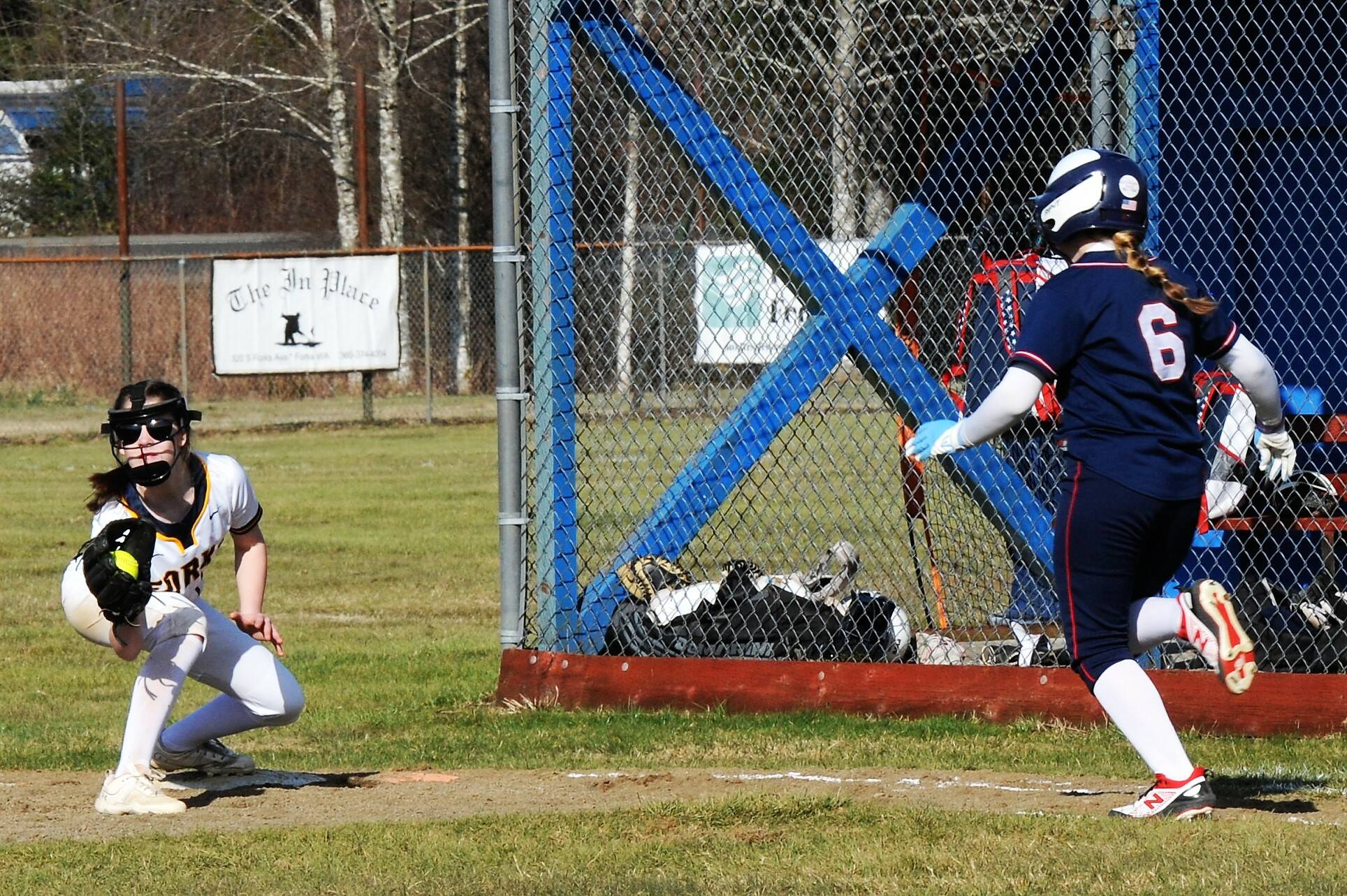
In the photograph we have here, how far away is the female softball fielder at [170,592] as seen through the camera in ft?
18.8

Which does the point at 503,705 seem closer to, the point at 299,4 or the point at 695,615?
the point at 695,615

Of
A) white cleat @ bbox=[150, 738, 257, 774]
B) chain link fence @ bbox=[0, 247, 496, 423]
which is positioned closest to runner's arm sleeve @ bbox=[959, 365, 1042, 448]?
white cleat @ bbox=[150, 738, 257, 774]

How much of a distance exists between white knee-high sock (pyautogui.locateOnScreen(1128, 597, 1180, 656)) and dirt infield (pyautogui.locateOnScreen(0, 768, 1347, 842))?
542 millimetres

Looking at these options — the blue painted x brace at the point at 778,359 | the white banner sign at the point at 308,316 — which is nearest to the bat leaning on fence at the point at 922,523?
the blue painted x brace at the point at 778,359

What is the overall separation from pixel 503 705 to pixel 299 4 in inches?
1281

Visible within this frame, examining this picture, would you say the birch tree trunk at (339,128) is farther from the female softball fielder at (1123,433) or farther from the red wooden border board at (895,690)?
the female softball fielder at (1123,433)

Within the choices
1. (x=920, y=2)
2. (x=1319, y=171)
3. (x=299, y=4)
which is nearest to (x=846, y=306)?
(x=920, y=2)

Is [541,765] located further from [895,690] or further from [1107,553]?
[1107,553]

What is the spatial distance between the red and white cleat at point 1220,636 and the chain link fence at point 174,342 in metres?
20.6

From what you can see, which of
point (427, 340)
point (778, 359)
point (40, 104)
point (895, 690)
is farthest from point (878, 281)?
point (40, 104)

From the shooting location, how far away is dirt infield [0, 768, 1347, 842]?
5.64 meters

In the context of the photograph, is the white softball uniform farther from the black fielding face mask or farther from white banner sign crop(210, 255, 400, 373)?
white banner sign crop(210, 255, 400, 373)

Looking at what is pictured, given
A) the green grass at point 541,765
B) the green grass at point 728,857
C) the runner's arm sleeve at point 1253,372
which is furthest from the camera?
the runner's arm sleeve at point 1253,372

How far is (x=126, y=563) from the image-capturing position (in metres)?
5.53
